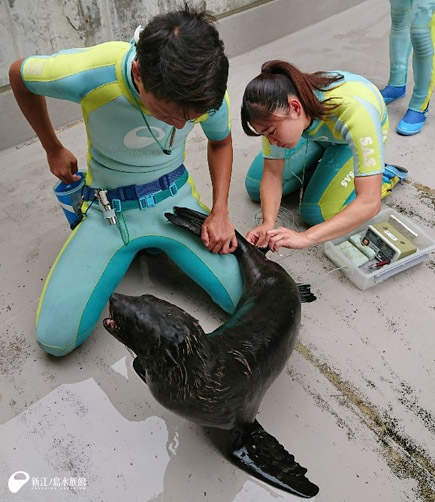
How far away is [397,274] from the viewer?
88.2 inches

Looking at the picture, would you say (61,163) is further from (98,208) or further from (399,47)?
(399,47)

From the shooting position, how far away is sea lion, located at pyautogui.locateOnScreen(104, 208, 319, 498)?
4.41ft

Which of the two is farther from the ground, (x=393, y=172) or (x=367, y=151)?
(x=367, y=151)

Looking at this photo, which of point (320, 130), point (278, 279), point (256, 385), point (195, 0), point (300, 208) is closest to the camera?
point (256, 385)

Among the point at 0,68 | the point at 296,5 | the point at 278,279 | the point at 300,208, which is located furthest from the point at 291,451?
the point at 296,5

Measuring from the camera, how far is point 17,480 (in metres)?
1.59

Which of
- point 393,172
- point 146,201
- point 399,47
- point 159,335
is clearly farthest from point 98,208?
point 399,47

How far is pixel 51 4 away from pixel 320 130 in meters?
1.84

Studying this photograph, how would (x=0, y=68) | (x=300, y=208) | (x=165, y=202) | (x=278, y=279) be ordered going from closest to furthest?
(x=278, y=279), (x=165, y=202), (x=300, y=208), (x=0, y=68)

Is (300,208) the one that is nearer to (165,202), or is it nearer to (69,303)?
(165,202)

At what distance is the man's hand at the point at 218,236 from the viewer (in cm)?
193

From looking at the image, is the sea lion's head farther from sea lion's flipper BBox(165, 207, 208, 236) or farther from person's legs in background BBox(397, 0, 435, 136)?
person's legs in background BBox(397, 0, 435, 136)

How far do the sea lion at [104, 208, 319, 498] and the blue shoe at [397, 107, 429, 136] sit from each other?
173 centimetres

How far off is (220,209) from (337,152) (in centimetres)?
77
